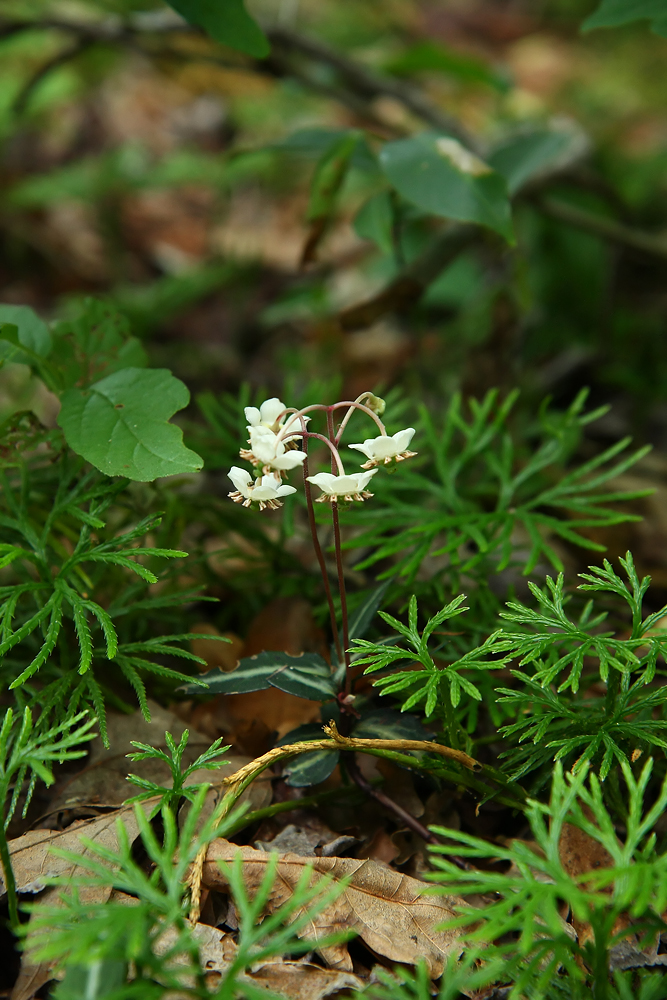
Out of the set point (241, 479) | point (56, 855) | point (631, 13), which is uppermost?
point (631, 13)

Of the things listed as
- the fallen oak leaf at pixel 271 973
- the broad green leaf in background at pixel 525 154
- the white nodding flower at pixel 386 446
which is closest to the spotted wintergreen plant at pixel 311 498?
the white nodding flower at pixel 386 446

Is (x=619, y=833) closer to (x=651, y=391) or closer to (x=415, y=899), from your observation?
(x=415, y=899)

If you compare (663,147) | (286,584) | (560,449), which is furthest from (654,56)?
(286,584)

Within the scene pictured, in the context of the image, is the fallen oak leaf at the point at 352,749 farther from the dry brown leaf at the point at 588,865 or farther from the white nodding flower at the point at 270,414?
the white nodding flower at the point at 270,414

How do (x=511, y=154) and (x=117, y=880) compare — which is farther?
(x=511, y=154)


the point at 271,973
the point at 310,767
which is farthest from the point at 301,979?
the point at 310,767

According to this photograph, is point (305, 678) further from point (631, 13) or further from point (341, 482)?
point (631, 13)
